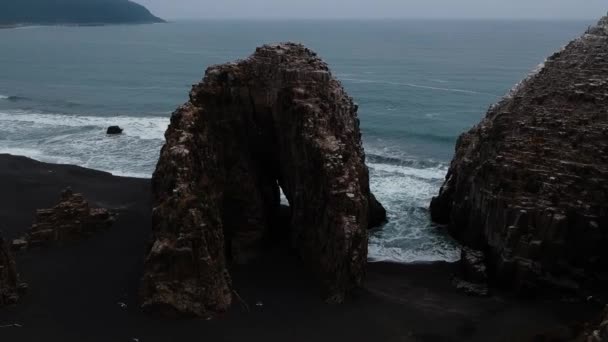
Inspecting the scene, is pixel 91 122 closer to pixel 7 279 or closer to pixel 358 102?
pixel 358 102

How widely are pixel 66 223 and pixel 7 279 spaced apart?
20.2 ft

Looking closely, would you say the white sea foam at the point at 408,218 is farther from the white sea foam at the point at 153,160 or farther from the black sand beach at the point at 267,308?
the black sand beach at the point at 267,308

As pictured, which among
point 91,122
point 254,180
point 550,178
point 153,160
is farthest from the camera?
point 91,122

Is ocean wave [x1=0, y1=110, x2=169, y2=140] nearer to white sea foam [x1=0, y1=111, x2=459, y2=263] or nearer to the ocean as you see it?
white sea foam [x1=0, y1=111, x2=459, y2=263]

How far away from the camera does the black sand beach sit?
23.2m

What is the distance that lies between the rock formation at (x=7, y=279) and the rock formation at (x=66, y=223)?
15.0ft

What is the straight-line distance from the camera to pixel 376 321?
2434 cm

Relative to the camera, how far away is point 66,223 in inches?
1207

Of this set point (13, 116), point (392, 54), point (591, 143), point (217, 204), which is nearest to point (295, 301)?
point (217, 204)

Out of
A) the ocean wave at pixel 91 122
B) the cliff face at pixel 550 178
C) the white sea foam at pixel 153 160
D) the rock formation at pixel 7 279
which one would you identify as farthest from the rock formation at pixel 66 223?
the ocean wave at pixel 91 122

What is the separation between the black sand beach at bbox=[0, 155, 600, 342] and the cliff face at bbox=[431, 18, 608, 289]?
1.77 m

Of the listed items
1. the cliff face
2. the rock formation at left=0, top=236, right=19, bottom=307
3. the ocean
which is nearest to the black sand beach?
the rock formation at left=0, top=236, right=19, bottom=307

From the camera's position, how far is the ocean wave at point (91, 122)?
59641mm

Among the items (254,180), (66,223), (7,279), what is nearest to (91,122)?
(66,223)
